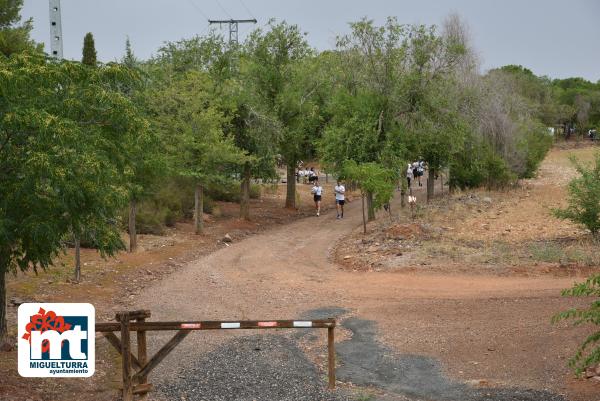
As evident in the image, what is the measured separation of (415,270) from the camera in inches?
792

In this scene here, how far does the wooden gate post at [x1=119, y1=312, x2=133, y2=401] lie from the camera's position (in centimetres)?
971

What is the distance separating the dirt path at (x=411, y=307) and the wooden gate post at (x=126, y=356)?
172cm

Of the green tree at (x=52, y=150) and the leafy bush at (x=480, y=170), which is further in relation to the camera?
the leafy bush at (x=480, y=170)

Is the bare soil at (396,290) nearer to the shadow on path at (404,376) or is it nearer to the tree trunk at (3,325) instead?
the shadow on path at (404,376)

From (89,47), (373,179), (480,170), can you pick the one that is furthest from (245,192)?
(480,170)

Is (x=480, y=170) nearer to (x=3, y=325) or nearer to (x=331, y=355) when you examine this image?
(x=331, y=355)

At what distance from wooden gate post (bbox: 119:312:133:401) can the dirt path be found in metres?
1.72

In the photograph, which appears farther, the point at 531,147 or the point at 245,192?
the point at 531,147

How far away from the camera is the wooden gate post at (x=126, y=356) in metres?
9.71

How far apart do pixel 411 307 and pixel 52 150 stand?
9.15m

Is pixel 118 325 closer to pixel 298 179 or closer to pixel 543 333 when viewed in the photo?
pixel 543 333

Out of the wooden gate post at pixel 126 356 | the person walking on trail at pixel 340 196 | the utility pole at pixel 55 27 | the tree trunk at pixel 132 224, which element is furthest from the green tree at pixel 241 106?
the wooden gate post at pixel 126 356

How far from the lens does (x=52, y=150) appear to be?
10.4 meters

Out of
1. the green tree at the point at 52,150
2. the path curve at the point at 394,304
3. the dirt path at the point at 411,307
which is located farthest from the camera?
the path curve at the point at 394,304
